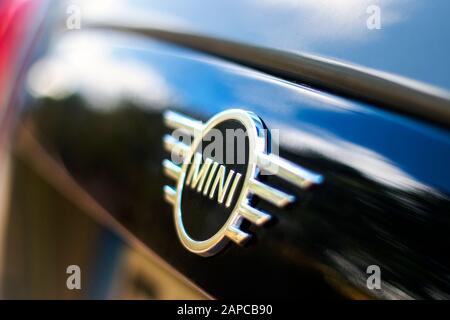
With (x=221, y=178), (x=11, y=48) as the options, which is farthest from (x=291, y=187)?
(x=11, y=48)

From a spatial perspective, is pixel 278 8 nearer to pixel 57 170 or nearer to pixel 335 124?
pixel 335 124

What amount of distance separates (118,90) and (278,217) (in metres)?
0.50

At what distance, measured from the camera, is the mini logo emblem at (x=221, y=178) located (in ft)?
3.25

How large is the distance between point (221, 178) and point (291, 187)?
0.13m

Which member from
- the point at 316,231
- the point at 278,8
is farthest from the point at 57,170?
the point at 316,231

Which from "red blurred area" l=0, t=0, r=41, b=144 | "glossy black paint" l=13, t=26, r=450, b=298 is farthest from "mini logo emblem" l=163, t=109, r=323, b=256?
"red blurred area" l=0, t=0, r=41, b=144

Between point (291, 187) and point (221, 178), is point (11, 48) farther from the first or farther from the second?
point (291, 187)

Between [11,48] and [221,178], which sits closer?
[221,178]

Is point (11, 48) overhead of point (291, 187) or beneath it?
overhead

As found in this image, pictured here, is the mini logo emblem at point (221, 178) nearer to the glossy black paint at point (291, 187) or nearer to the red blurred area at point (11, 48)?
the glossy black paint at point (291, 187)

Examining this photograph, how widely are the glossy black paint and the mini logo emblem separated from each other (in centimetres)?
1

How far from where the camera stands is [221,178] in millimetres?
1058

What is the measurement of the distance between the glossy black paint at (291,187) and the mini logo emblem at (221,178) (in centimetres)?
1

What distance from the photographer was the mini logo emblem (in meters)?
0.99
